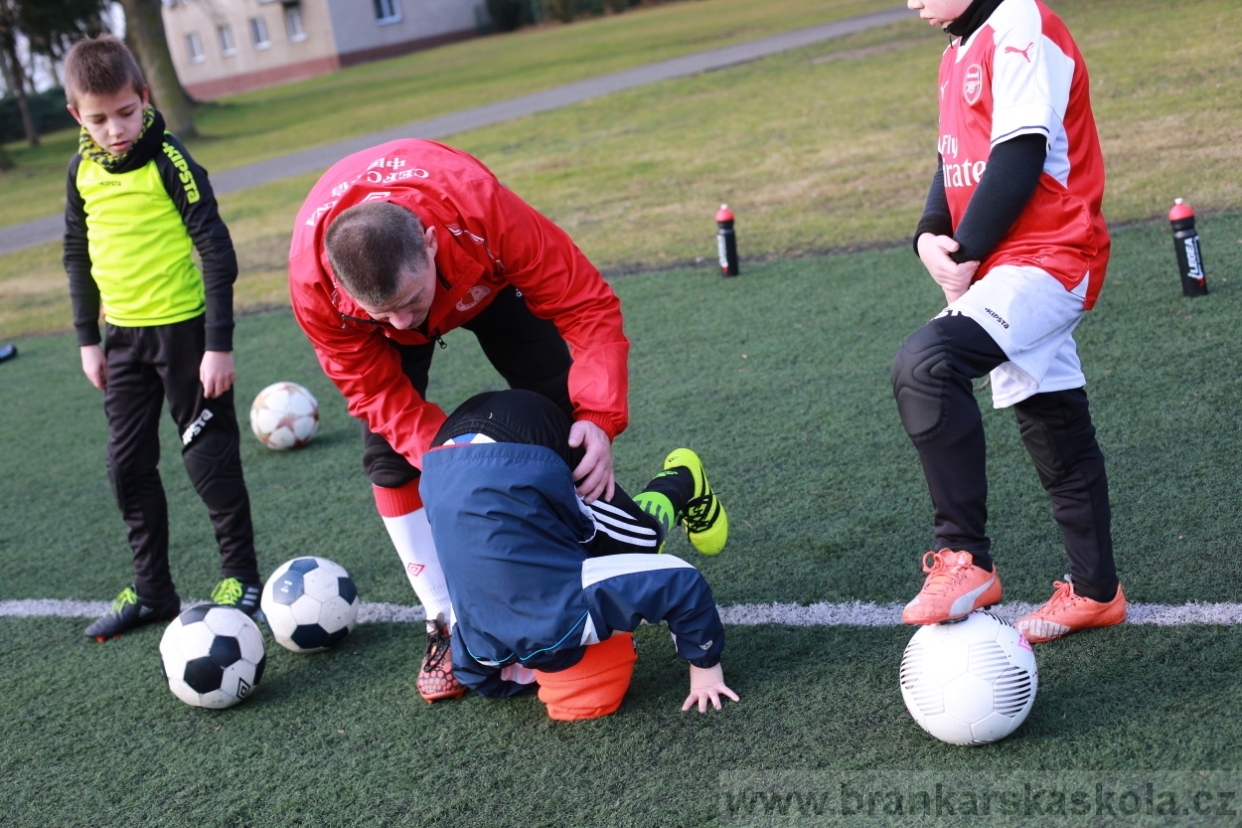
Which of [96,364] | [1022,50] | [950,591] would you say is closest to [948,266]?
[1022,50]

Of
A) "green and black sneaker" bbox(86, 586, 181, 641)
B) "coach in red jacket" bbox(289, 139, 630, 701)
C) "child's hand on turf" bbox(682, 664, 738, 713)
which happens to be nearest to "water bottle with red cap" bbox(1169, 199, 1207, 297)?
"coach in red jacket" bbox(289, 139, 630, 701)

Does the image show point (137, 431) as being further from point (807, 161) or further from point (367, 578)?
point (807, 161)

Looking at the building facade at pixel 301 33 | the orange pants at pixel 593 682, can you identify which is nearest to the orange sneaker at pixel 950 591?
the orange pants at pixel 593 682

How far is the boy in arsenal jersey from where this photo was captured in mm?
2645

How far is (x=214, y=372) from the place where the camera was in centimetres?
402

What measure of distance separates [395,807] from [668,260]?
721cm

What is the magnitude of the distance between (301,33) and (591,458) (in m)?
53.0

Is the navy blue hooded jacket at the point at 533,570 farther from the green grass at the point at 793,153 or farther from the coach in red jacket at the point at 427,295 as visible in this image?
the green grass at the point at 793,153

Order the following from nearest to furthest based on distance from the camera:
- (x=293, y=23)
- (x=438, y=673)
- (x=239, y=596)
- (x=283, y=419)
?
(x=438, y=673)
(x=239, y=596)
(x=283, y=419)
(x=293, y=23)

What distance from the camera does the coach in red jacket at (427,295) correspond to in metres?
2.69

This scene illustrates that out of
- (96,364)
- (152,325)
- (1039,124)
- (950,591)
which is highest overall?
(1039,124)

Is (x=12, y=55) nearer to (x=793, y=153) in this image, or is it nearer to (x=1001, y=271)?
(x=793, y=153)

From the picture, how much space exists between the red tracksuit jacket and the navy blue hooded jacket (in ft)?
1.00

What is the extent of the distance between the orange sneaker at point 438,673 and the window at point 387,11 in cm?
5108
